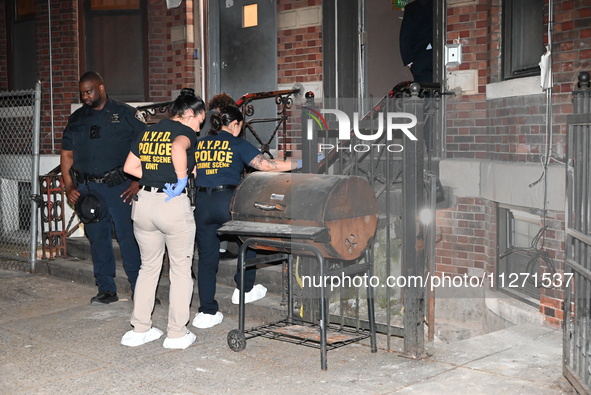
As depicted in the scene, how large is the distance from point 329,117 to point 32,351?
527 centimetres

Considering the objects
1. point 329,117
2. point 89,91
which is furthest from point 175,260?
point 329,117

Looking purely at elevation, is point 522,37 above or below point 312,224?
above

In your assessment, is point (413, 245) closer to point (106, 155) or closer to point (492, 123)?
point (492, 123)

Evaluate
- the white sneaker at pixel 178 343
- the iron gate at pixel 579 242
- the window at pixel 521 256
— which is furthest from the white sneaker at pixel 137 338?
the window at pixel 521 256

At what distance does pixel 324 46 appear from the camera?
10.0 metres

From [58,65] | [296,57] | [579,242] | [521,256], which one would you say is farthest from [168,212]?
[58,65]

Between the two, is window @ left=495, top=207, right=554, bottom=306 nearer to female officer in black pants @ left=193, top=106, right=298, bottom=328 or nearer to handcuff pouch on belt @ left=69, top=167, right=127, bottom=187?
female officer in black pants @ left=193, top=106, right=298, bottom=328

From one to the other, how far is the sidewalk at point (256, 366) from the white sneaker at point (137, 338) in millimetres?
52

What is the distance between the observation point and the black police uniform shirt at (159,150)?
5.94 meters

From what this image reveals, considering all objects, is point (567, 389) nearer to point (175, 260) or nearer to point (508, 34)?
point (175, 260)

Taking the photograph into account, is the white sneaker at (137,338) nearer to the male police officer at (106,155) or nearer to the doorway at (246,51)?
the male police officer at (106,155)

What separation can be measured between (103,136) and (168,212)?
6.34ft

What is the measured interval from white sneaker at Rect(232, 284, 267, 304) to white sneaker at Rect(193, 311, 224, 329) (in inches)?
13.0

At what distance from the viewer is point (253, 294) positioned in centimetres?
717
